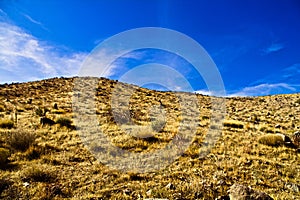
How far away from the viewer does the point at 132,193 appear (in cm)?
766

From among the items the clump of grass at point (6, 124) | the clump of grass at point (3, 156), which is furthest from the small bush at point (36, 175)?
the clump of grass at point (6, 124)

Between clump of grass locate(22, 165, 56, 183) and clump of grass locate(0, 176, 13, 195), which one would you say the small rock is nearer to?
clump of grass locate(22, 165, 56, 183)

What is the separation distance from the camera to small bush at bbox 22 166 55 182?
8.24m

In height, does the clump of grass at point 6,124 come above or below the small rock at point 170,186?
above

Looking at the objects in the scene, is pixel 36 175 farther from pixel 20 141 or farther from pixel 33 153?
pixel 20 141

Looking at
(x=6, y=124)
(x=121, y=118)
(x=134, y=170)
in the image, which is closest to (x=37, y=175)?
(x=134, y=170)

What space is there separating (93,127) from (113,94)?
26876 mm

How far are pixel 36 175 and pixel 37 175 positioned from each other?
0.03m

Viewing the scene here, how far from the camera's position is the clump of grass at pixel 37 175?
27.0 feet

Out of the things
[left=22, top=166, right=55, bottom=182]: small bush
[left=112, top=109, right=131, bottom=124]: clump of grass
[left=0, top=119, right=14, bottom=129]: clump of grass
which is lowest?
[left=22, top=166, right=55, bottom=182]: small bush

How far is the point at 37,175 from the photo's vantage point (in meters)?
8.34

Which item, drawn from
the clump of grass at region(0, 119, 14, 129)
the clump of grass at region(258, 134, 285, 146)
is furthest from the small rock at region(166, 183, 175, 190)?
the clump of grass at region(0, 119, 14, 129)

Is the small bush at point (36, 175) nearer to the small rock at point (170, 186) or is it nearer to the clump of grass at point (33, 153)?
the clump of grass at point (33, 153)

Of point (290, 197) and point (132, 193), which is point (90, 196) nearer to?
point (132, 193)
